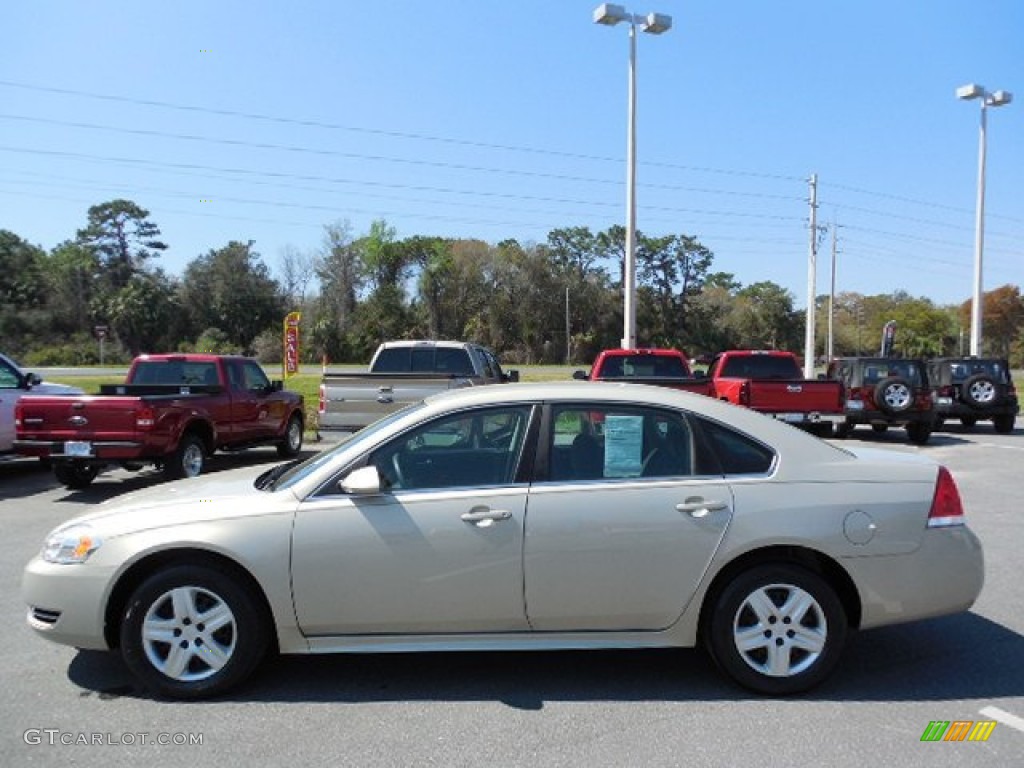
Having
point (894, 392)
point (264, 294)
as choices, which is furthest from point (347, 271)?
point (894, 392)

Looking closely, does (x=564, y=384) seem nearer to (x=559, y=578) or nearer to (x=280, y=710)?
(x=559, y=578)

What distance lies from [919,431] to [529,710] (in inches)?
613

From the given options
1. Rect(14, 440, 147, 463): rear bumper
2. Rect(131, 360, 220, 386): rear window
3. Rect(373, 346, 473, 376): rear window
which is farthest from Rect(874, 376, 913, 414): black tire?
Rect(14, 440, 147, 463): rear bumper

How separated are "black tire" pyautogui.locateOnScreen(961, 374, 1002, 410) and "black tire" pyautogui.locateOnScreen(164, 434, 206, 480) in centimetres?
1682

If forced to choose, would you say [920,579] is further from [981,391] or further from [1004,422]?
[1004,422]

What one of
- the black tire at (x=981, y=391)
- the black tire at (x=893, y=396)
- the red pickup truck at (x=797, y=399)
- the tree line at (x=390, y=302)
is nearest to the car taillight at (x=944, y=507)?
the red pickup truck at (x=797, y=399)

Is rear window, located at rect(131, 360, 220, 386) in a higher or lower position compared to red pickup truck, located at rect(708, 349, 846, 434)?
higher

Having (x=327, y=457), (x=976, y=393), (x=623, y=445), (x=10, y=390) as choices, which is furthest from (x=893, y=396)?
(x=10, y=390)

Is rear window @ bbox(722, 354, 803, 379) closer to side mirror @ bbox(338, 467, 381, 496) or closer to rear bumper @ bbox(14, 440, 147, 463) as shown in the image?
rear bumper @ bbox(14, 440, 147, 463)

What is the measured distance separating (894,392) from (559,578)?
587 inches

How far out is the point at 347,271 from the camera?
82.3m

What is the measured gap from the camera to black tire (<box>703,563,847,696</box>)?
13.7 feet

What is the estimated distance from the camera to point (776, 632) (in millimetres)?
4195

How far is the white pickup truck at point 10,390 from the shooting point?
11.6 m
